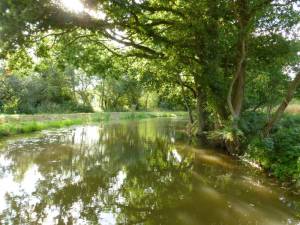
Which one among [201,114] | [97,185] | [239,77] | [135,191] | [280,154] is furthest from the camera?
[201,114]

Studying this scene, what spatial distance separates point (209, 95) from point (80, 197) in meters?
10.3

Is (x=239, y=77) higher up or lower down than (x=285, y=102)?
higher up

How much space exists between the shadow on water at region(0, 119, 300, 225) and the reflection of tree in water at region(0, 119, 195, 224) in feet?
0.06

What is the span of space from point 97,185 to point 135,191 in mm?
1297

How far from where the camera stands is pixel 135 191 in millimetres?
9031

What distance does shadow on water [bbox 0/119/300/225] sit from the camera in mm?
6980

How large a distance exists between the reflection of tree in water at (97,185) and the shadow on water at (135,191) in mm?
19

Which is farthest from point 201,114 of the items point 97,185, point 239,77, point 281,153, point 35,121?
point 97,185

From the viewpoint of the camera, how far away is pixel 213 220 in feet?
22.3

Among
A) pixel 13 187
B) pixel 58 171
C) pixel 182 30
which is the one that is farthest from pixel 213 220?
pixel 182 30

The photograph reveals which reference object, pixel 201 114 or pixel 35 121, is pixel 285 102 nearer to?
pixel 201 114

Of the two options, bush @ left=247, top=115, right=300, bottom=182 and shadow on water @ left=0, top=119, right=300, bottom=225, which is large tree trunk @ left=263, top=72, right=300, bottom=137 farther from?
shadow on water @ left=0, top=119, right=300, bottom=225

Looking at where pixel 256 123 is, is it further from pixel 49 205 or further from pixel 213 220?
pixel 49 205

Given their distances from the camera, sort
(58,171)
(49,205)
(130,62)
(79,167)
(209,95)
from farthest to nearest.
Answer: (130,62) → (209,95) → (79,167) → (58,171) → (49,205)
